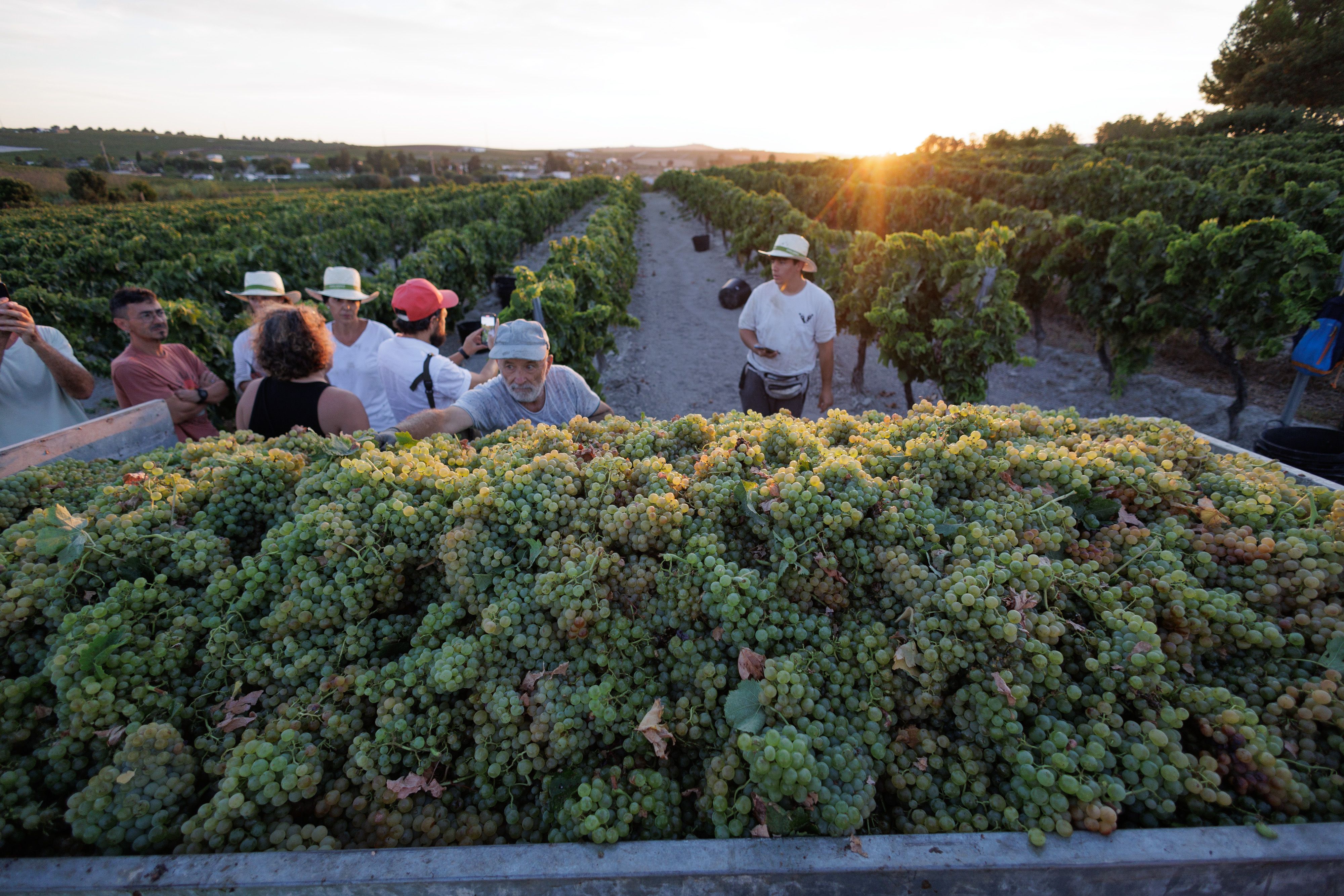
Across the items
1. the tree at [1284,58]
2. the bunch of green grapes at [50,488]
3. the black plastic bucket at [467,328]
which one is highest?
the tree at [1284,58]

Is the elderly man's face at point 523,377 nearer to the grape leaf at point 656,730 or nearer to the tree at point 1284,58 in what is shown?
the grape leaf at point 656,730

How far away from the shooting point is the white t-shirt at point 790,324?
5488 millimetres

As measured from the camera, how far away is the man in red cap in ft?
13.7

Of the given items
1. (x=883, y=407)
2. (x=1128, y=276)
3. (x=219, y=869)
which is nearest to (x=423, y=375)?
(x=219, y=869)

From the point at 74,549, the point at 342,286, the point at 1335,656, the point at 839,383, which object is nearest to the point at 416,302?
the point at 342,286

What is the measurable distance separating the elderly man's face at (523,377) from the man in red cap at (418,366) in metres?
0.72

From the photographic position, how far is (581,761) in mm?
1765

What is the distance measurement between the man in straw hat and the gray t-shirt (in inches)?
95.6

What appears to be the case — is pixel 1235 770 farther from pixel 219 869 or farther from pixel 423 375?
pixel 423 375

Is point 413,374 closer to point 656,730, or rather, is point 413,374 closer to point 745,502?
Answer: point 745,502

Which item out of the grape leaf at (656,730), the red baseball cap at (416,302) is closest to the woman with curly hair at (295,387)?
the red baseball cap at (416,302)

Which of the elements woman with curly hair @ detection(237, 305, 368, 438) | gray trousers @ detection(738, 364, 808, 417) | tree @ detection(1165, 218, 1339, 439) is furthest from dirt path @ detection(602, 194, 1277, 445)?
woman with curly hair @ detection(237, 305, 368, 438)

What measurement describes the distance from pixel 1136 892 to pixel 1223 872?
221 mm

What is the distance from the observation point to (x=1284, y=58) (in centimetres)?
3791
